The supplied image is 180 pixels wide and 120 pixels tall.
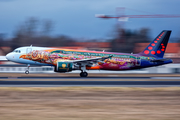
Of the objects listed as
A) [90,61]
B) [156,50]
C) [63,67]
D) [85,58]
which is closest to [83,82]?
[63,67]

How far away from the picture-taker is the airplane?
32625 millimetres

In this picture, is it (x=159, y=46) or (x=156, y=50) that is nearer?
(x=156, y=50)

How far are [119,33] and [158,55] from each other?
48847mm

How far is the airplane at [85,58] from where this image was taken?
32.6 metres

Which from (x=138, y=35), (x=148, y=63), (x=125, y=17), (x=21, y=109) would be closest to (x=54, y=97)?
(x=21, y=109)

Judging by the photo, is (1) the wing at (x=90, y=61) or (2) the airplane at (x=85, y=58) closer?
(1) the wing at (x=90, y=61)

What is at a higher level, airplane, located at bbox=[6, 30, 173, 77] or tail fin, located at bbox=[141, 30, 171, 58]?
tail fin, located at bbox=[141, 30, 171, 58]

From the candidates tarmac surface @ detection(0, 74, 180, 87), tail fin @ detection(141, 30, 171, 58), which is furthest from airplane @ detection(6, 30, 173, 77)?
tarmac surface @ detection(0, 74, 180, 87)

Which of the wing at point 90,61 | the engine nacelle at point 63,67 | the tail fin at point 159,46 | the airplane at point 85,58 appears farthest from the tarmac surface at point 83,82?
the tail fin at point 159,46

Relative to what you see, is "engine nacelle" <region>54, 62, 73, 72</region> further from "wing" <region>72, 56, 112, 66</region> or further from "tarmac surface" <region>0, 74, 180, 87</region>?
"tarmac surface" <region>0, 74, 180, 87</region>

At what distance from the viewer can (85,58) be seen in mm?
33656

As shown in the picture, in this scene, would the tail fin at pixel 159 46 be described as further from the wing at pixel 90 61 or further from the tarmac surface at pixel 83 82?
the tarmac surface at pixel 83 82

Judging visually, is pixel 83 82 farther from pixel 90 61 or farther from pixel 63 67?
pixel 90 61

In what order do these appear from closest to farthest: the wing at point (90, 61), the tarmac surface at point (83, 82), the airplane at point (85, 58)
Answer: the tarmac surface at point (83, 82) → the wing at point (90, 61) → the airplane at point (85, 58)
